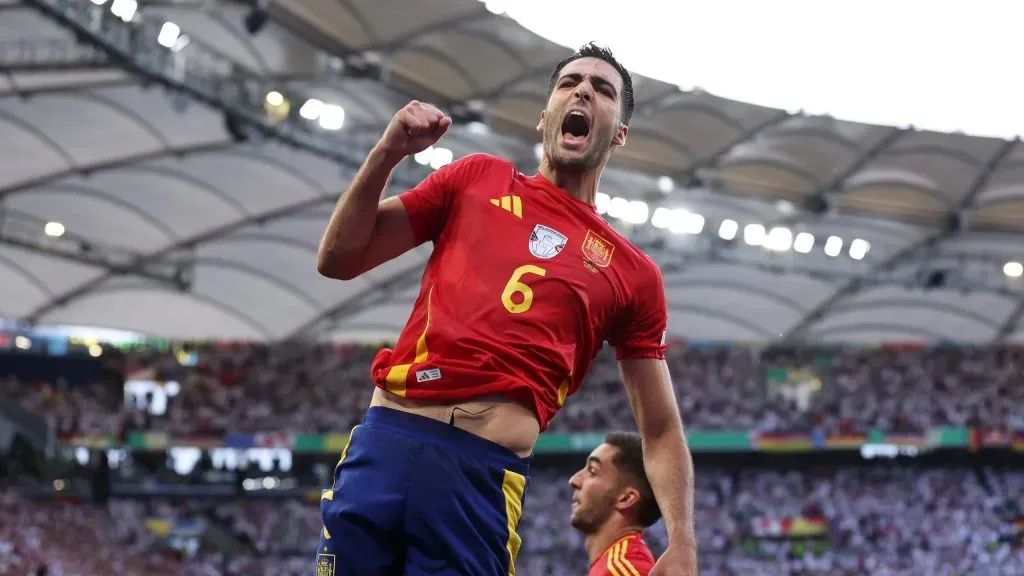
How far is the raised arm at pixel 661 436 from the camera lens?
12.6 feet

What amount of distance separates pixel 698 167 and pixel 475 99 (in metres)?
6.66

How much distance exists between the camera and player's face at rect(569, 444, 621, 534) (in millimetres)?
5949

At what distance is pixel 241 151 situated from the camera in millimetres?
26984

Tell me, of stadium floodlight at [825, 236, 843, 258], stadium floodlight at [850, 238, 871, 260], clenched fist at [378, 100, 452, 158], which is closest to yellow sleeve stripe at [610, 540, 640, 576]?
clenched fist at [378, 100, 452, 158]

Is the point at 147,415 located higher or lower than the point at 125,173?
lower

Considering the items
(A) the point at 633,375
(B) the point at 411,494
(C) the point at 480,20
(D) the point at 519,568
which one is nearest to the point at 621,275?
(A) the point at 633,375

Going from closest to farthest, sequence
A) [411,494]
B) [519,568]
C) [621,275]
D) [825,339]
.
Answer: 1. [411,494]
2. [621,275]
3. [519,568]
4. [825,339]

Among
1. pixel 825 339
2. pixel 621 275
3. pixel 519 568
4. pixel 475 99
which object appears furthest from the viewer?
pixel 825 339

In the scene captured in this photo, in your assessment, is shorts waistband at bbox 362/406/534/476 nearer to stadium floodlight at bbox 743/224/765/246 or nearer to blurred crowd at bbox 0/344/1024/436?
blurred crowd at bbox 0/344/1024/436

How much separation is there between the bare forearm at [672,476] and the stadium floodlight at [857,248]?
30.9 metres

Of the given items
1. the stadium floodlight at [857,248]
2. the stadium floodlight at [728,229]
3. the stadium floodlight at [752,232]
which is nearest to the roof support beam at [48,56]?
the stadium floodlight at [728,229]

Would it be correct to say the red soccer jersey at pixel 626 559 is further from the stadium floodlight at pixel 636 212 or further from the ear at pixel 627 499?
the stadium floodlight at pixel 636 212

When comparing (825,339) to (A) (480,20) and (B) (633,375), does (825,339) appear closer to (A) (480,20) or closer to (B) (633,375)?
(A) (480,20)

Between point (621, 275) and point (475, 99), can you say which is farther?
point (475, 99)
